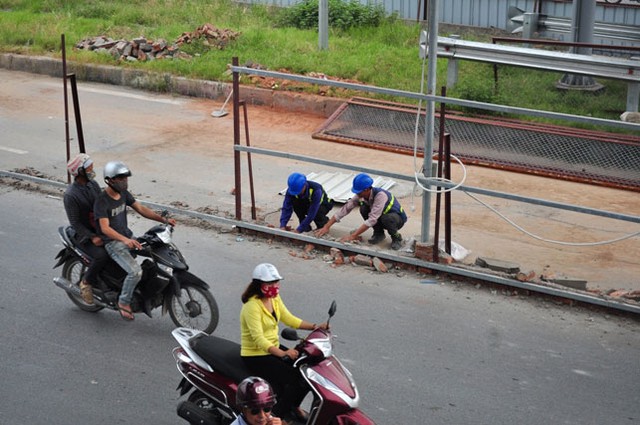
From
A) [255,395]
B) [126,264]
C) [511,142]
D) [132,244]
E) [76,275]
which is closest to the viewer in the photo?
[255,395]

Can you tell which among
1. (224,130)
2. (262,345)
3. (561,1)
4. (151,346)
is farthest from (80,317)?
(561,1)

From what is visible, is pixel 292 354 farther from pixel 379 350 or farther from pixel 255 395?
pixel 379 350

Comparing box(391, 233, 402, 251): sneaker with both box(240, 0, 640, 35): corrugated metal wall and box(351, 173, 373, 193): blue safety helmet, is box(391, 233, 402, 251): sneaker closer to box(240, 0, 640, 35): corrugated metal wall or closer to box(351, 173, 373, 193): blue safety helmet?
box(351, 173, 373, 193): blue safety helmet

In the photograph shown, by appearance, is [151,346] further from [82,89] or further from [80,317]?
[82,89]

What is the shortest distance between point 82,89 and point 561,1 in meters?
8.84

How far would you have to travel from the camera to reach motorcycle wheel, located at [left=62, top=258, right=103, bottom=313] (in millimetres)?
8109

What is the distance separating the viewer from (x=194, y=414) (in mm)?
6086

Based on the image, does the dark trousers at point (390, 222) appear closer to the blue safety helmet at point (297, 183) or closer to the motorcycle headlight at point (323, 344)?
the blue safety helmet at point (297, 183)

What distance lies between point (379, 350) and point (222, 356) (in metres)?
1.78

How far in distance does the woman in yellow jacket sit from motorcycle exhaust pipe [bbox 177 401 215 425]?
419mm

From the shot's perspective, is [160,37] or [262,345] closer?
[262,345]

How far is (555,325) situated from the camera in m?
8.00

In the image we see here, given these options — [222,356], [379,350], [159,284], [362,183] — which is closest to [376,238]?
[362,183]

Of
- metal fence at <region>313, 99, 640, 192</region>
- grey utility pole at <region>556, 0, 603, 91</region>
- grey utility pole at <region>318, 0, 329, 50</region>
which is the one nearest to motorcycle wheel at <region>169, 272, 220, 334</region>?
metal fence at <region>313, 99, 640, 192</region>
